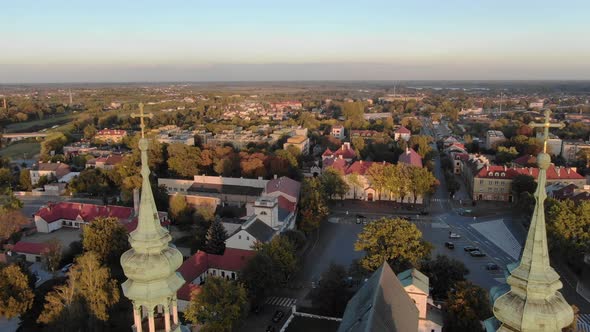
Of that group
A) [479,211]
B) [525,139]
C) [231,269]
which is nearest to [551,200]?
[479,211]

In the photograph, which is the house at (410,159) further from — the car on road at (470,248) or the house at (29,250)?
the house at (29,250)

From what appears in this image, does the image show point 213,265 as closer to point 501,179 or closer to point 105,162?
point 501,179

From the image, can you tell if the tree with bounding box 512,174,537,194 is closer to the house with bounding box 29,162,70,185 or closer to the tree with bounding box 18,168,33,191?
the house with bounding box 29,162,70,185

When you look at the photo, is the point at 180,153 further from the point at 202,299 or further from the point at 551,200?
the point at 551,200

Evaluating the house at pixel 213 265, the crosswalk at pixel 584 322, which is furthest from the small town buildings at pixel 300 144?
the crosswalk at pixel 584 322

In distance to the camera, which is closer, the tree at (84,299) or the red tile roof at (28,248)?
the tree at (84,299)

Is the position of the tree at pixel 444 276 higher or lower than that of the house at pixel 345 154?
lower

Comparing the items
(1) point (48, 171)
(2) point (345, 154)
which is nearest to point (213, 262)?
(2) point (345, 154)

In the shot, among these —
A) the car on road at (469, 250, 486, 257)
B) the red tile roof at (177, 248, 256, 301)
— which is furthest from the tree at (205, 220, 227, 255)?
the car on road at (469, 250, 486, 257)
